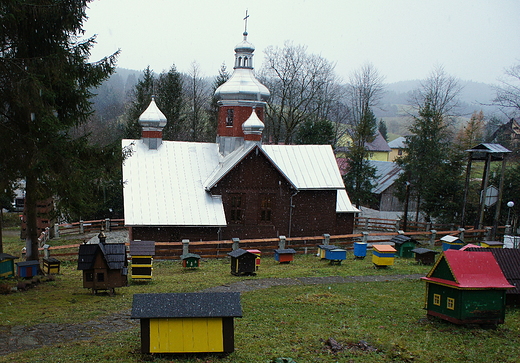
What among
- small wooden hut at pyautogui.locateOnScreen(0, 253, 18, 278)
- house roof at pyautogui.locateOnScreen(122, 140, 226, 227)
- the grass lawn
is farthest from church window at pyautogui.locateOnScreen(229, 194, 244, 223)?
small wooden hut at pyautogui.locateOnScreen(0, 253, 18, 278)

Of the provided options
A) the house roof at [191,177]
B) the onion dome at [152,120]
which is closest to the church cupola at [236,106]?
the house roof at [191,177]

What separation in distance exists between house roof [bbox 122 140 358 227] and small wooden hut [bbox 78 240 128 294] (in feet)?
26.8

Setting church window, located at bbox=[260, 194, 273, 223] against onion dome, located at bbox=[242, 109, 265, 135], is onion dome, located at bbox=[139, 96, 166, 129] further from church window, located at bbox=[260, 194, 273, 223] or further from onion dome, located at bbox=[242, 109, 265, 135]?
church window, located at bbox=[260, 194, 273, 223]

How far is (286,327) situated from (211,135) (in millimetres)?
41492

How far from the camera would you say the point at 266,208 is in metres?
25.6

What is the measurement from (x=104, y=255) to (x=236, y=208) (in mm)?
11577

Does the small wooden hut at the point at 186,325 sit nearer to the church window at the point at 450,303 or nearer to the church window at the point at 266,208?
the church window at the point at 450,303

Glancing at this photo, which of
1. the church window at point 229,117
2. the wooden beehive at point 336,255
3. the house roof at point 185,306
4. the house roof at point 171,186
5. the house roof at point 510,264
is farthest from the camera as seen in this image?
the church window at point 229,117

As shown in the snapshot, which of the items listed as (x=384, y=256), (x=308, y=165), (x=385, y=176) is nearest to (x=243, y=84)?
(x=308, y=165)

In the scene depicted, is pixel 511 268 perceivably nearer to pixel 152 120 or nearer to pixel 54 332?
pixel 54 332

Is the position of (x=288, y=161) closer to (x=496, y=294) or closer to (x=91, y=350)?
(x=496, y=294)

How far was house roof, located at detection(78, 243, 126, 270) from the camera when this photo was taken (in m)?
13.8

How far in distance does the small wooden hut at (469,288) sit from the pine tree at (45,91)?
1039 cm

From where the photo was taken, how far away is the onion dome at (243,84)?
91.1ft
